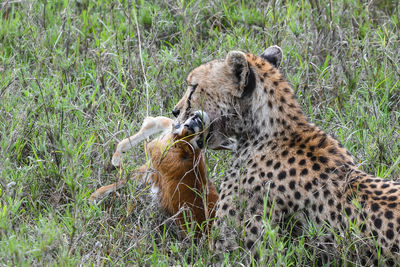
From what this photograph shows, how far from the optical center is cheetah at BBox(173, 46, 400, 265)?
3.79 m

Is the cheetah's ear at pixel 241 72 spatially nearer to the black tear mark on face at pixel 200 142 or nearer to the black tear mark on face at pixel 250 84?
the black tear mark on face at pixel 250 84

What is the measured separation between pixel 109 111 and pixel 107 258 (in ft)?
5.81

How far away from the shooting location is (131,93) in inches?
220

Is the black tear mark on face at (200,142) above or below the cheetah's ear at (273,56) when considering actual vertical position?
below

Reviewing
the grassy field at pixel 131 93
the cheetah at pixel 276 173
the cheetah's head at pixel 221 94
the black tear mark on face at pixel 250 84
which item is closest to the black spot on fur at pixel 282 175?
the cheetah at pixel 276 173

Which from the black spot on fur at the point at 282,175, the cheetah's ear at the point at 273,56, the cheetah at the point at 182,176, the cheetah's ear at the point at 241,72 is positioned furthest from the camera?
the cheetah's ear at the point at 273,56

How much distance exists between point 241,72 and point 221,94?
188 mm

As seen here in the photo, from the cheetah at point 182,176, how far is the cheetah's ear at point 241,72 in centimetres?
26

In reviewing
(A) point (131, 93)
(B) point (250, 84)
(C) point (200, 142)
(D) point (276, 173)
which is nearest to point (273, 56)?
(B) point (250, 84)

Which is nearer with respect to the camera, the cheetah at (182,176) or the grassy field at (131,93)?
the grassy field at (131,93)

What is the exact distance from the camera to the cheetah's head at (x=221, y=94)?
168 inches

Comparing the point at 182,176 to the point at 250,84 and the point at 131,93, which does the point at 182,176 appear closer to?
the point at 250,84

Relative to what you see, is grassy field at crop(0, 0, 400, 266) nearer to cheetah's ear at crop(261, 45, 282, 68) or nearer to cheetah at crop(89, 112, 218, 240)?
cheetah at crop(89, 112, 218, 240)

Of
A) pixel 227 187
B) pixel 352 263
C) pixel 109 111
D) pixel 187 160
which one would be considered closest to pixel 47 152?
pixel 109 111
